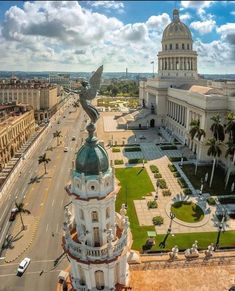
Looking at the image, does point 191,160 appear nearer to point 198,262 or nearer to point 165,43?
point 198,262

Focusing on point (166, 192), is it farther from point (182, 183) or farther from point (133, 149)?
point (133, 149)

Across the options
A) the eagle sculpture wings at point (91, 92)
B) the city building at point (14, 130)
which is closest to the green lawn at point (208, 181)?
the eagle sculpture wings at point (91, 92)

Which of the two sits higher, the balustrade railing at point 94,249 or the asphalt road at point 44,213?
the balustrade railing at point 94,249

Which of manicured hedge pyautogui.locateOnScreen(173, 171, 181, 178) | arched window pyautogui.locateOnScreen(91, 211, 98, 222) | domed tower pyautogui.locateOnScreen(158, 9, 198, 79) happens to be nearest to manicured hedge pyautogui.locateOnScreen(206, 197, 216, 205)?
manicured hedge pyautogui.locateOnScreen(173, 171, 181, 178)

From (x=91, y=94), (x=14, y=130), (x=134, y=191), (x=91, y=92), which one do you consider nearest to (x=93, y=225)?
(x=91, y=94)

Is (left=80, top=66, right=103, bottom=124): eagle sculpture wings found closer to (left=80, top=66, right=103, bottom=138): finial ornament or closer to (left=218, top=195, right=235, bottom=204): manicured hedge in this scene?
(left=80, top=66, right=103, bottom=138): finial ornament

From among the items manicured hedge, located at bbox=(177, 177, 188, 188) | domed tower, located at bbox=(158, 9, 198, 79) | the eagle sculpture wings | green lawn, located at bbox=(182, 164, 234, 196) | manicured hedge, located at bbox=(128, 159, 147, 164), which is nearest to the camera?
the eagle sculpture wings

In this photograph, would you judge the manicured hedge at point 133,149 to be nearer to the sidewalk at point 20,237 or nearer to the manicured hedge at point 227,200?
the manicured hedge at point 227,200
